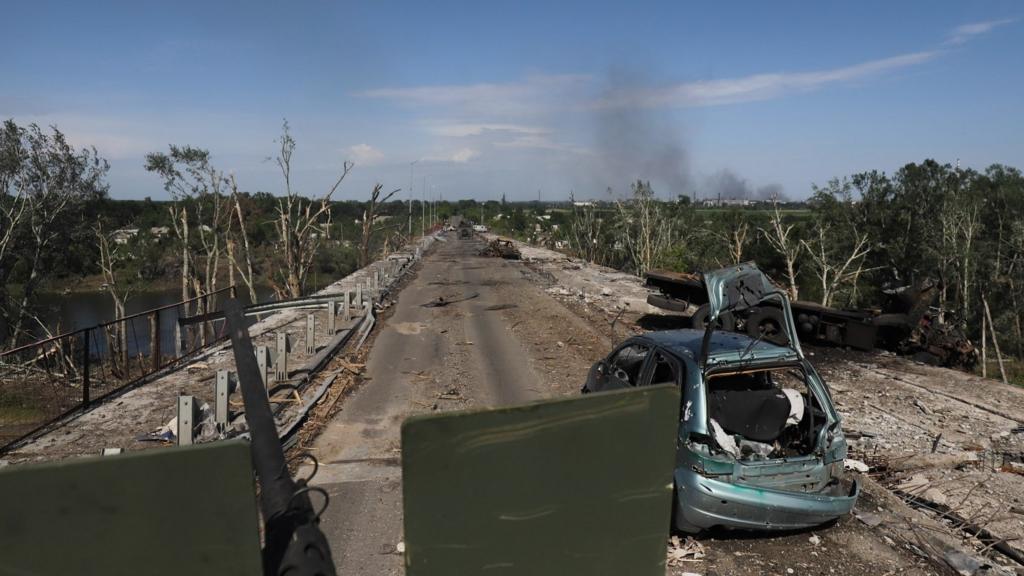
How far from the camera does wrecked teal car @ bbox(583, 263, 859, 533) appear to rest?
5320 mm

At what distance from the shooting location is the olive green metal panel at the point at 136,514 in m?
1.76

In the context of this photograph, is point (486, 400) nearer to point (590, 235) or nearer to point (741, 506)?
point (741, 506)

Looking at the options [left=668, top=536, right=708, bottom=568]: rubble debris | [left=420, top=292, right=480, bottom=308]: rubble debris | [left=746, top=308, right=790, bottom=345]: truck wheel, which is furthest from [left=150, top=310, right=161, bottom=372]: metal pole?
[left=746, top=308, right=790, bottom=345]: truck wheel

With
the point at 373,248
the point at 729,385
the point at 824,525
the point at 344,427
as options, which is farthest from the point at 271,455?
the point at 373,248

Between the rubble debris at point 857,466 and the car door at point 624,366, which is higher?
the car door at point 624,366

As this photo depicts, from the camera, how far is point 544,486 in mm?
2223

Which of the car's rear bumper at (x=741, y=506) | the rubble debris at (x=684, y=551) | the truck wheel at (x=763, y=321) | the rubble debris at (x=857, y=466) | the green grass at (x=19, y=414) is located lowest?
the green grass at (x=19, y=414)

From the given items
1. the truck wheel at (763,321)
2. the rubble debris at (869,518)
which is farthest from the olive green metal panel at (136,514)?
the truck wheel at (763,321)

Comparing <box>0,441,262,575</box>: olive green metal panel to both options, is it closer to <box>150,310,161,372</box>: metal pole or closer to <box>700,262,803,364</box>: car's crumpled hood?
<box>700,262,803,364</box>: car's crumpled hood

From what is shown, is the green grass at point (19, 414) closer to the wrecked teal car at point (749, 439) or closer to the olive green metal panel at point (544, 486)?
the wrecked teal car at point (749, 439)

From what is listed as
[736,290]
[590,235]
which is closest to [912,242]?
[590,235]

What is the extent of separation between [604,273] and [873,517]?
24679mm

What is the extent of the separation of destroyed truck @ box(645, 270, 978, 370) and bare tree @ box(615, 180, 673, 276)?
3276 cm

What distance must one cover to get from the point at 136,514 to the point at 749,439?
523 centimetres
